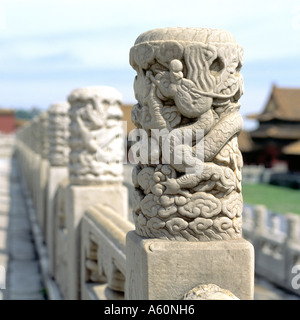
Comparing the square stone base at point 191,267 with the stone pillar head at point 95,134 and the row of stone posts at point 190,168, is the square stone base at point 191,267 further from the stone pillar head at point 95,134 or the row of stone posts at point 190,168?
the stone pillar head at point 95,134

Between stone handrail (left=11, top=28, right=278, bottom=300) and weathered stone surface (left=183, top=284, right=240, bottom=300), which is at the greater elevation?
stone handrail (left=11, top=28, right=278, bottom=300)

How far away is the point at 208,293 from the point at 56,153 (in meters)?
4.62

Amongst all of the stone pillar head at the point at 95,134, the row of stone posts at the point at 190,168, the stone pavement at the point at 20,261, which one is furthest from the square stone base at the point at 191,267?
the stone pavement at the point at 20,261

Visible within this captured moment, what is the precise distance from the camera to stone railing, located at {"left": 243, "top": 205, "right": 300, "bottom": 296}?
8812 millimetres

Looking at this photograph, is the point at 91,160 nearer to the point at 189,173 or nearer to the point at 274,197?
the point at 189,173

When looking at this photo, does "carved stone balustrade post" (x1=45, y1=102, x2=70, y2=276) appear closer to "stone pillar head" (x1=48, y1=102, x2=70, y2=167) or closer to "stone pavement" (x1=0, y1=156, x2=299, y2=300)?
Result: "stone pillar head" (x1=48, y1=102, x2=70, y2=167)

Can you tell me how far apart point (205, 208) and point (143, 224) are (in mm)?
280

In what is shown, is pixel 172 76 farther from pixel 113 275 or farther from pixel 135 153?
pixel 113 275

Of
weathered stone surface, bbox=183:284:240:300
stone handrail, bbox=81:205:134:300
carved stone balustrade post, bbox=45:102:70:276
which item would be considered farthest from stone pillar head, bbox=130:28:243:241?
carved stone balustrade post, bbox=45:102:70:276

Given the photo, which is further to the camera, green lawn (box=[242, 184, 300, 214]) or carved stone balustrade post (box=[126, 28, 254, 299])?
green lawn (box=[242, 184, 300, 214])

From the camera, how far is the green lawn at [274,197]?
68.1ft

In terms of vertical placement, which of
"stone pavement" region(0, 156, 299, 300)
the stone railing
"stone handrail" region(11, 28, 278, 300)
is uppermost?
"stone handrail" region(11, 28, 278, 300)

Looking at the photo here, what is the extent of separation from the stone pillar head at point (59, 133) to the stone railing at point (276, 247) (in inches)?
174
